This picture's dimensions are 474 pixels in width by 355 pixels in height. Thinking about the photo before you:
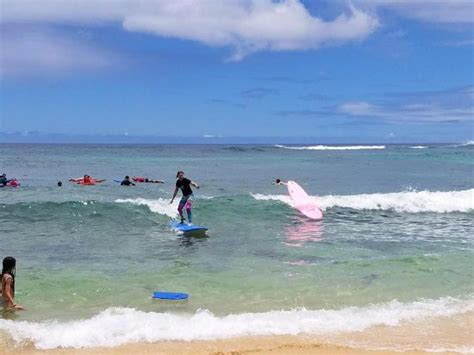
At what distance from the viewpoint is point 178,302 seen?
897cm

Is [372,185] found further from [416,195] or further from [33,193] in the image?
[33,193]

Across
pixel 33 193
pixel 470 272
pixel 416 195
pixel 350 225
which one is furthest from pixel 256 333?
pixel 33 193

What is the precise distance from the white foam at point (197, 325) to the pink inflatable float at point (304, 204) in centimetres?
1051

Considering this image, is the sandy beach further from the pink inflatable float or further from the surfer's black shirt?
the pink inflatable float

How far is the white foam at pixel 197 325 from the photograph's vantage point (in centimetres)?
728

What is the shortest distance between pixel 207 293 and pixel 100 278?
2.36 meters

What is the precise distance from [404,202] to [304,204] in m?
4.77

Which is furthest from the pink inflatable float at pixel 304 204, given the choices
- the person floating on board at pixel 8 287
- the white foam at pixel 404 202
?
the person floating on board at pixel 8 287

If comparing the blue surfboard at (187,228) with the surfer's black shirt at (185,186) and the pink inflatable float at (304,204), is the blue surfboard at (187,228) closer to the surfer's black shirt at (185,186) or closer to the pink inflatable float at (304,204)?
the surfer's black shirt at (185,186)

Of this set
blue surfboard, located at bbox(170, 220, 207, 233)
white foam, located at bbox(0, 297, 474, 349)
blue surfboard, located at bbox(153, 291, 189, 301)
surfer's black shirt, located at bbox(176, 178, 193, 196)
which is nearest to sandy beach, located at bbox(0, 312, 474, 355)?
white foam, located at bbox(0, 297, 474, 349)

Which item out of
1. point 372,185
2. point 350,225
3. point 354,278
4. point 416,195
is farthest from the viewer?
point 372,185

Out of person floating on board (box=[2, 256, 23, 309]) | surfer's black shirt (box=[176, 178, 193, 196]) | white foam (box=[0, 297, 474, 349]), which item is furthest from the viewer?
surfer's black shirt (box=[176, 178, 193, 196])

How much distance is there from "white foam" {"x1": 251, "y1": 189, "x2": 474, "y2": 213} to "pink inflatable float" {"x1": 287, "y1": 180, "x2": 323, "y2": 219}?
376 millimetres

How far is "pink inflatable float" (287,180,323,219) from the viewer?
19266 millimetres
